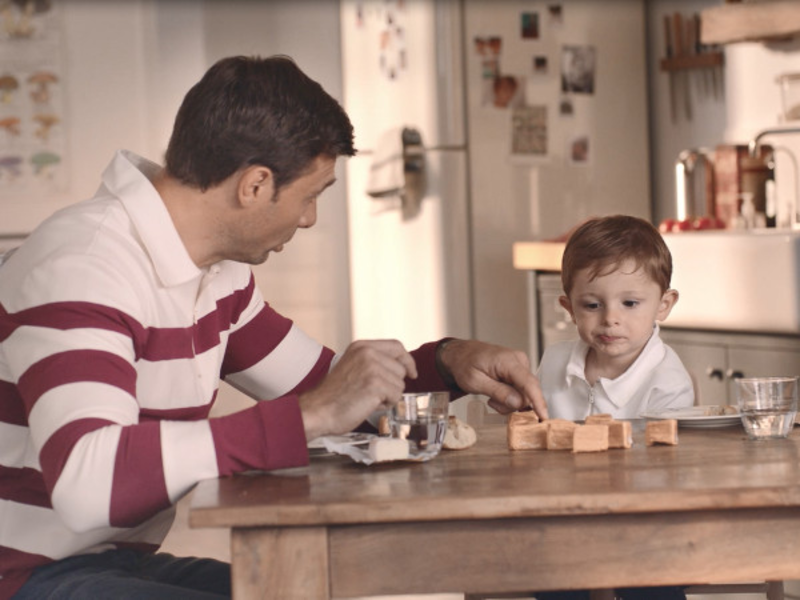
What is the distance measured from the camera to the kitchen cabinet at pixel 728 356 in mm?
2893

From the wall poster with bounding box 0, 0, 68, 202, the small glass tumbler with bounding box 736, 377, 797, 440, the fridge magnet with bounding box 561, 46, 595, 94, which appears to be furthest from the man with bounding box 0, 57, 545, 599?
the wall poster with bounding box 0, 0, 68, 202

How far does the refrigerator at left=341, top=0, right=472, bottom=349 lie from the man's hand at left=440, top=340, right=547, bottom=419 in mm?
2542

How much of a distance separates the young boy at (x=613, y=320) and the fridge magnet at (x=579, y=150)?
226 centimetres

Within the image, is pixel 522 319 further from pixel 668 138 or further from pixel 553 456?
pixel 553 456

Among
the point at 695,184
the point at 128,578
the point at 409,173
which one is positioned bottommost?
the point at 128,578

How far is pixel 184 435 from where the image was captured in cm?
130

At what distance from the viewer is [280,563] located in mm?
1160

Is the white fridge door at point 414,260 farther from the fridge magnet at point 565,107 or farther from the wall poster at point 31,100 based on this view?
the wall poster at point 31,100

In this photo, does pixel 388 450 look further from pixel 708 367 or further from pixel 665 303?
pixel 708 367

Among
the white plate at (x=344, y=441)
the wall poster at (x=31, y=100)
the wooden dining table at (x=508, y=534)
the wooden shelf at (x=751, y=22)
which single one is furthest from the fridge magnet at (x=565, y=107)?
the wooden dining table at (x=508, y=534)

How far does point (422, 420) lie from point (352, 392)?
0.29 feet

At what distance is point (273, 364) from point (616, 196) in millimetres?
2766

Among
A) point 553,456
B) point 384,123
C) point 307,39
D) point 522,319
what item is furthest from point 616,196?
point 553,456

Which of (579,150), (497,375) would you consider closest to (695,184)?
(579,150)
